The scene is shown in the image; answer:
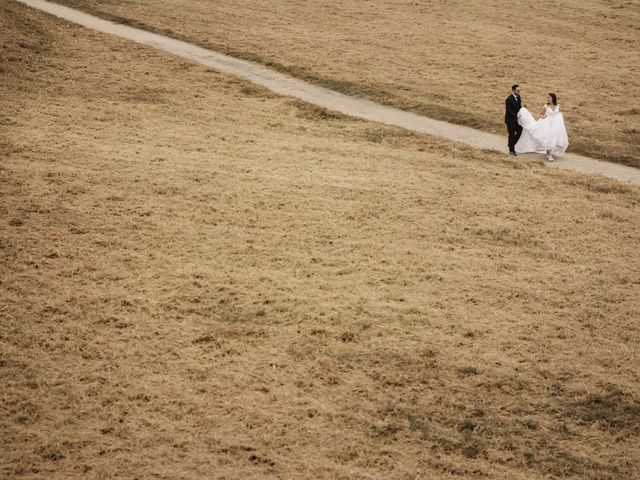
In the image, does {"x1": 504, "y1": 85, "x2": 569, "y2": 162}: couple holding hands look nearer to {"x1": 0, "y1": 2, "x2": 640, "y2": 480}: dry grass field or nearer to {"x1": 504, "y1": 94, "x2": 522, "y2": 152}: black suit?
{"x1": 504, "y1": 94, "x2": 522, "y2": 152}: black suit

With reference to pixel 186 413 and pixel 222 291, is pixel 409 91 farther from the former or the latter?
pixel 186 413

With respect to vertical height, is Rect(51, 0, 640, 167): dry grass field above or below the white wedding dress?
above

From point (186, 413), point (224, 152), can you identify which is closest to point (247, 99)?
point (224, 152)

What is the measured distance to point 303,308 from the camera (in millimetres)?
9578

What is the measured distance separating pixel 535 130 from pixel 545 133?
0.25 metres

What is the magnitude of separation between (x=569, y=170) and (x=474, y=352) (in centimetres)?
844

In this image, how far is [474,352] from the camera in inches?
347

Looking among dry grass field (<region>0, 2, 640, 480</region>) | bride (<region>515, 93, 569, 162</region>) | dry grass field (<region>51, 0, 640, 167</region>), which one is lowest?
dry grass field (<region>0, 2, 640, 480</region>)

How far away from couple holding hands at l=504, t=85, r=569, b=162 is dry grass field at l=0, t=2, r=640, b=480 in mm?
986

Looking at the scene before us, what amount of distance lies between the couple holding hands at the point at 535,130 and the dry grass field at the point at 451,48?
925mm

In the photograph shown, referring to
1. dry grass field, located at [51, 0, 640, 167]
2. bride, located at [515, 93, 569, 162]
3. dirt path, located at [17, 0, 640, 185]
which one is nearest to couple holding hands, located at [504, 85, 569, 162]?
bride, located at [515, 93, 569, 162]

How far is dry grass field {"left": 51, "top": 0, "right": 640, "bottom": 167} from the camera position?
1967 cm

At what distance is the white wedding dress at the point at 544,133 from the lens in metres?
16.4

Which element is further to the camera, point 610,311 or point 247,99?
point 247,99
